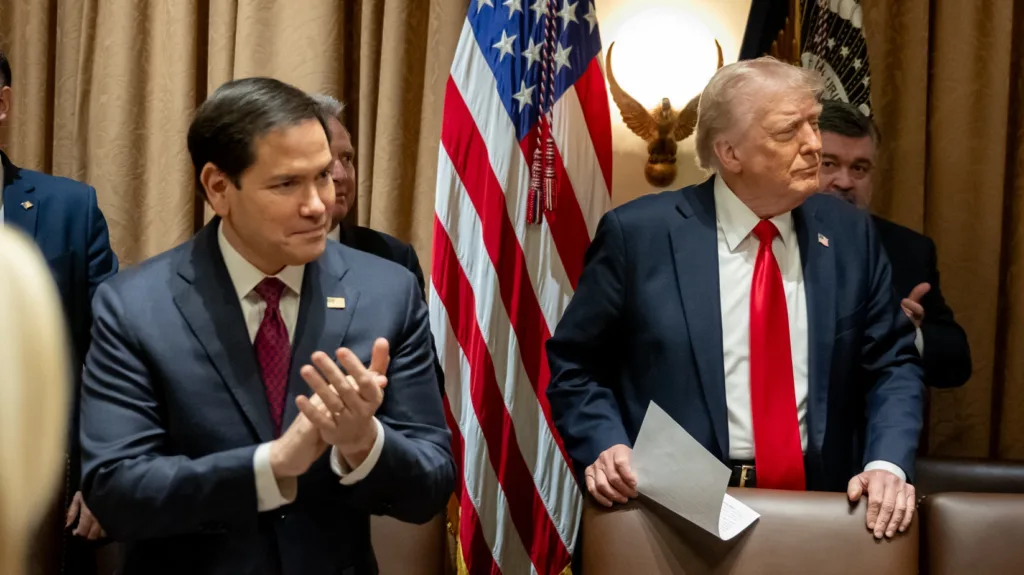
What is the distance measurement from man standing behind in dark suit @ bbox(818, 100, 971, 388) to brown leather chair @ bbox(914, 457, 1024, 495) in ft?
0.82

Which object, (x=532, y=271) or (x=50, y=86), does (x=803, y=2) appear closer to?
(x=532, y=271)

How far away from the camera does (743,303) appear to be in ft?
8.61

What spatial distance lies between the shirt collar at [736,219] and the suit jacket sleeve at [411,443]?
88 centimetres

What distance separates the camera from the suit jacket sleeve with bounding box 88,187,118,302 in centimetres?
298

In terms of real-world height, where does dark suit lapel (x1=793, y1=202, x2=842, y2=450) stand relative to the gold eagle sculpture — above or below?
below

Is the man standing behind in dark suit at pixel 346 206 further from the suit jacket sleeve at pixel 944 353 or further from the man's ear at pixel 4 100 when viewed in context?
the suit jacket sleeve at pixel 944 353

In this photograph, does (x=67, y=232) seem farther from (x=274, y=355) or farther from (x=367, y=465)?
(x=367, y=465)

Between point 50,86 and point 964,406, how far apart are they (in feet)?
10.6

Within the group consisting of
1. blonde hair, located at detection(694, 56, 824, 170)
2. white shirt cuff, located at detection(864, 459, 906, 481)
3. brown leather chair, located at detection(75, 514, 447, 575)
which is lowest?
brown leather chair, located at detection(75, 514, 447, 575)

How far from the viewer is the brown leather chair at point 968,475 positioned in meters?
2.92

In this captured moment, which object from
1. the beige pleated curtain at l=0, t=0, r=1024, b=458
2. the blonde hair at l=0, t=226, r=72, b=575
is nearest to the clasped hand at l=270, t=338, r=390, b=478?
the blonde hair at l=0, t=226, r=72, b=575

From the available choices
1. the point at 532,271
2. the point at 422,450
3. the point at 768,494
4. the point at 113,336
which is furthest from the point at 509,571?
the point at 113,336

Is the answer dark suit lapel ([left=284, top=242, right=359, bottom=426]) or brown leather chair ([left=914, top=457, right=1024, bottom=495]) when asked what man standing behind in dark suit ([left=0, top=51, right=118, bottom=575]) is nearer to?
dark suit lapel ([left=284, top=242, right=359, bottom=426])

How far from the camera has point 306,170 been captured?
198cm
